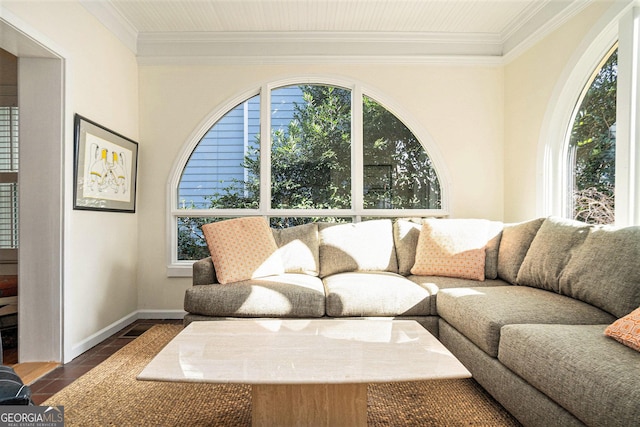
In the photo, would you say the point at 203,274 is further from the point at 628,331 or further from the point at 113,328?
the point at 628,331

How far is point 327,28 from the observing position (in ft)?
11.7

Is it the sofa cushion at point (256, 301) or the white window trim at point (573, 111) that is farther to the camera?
the sofa cushion at point (256, 301)

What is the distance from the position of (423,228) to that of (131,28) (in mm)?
3080

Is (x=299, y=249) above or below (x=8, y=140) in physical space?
below

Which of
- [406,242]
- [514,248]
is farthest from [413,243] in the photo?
[514,248]

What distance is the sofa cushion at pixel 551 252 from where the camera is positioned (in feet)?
7.62

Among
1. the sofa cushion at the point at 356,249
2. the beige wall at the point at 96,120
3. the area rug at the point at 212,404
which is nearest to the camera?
the area rug at the point at 212,404

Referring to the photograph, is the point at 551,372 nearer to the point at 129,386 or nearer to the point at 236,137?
the point at 129,386

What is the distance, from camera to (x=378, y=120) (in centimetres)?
379

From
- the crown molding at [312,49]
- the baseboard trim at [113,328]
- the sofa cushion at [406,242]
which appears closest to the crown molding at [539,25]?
the crown molding at [312,49]

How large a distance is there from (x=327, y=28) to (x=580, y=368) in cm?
324

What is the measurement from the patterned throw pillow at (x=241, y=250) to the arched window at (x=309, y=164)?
696 millimetres

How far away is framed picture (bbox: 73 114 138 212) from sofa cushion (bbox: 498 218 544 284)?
3052 mm

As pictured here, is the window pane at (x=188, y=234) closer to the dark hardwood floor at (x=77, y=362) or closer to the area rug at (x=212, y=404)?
the dark hardwood floor at (x=77, y=362)
